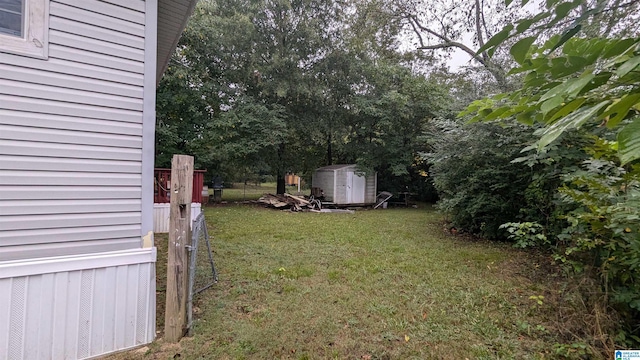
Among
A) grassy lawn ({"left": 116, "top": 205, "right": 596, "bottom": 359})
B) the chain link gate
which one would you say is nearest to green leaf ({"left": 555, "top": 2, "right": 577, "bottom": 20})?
grassy lawn ({"left": 116, "top": 205, "right": 596, "bottom": 359})

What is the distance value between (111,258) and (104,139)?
3.03 ft

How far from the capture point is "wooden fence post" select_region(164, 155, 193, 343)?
2439 millimetres

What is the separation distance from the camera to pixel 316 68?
13727mm

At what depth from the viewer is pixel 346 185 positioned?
1274 cm

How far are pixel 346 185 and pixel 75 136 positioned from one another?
10.9 m

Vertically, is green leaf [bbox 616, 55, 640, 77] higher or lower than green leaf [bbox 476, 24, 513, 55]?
lower

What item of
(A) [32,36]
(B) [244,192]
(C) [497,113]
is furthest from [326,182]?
(C) [497,113]

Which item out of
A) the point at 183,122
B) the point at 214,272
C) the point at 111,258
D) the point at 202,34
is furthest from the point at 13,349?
the point at 202,34

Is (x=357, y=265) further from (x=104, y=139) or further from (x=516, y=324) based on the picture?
(x=104, y=139)

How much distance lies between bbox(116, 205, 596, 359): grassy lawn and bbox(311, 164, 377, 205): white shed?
6.69 meters

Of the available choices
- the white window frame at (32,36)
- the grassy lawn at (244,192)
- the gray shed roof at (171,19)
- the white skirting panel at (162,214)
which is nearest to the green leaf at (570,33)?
the white window frame at (32,36)

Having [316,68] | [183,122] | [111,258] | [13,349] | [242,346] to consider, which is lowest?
[242,346]

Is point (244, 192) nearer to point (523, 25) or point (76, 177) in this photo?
point (76, 177)

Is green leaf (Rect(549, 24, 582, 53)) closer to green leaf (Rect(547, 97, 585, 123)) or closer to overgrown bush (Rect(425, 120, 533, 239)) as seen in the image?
Answer: green leaf (Rect(547, 97, 585, 123))
